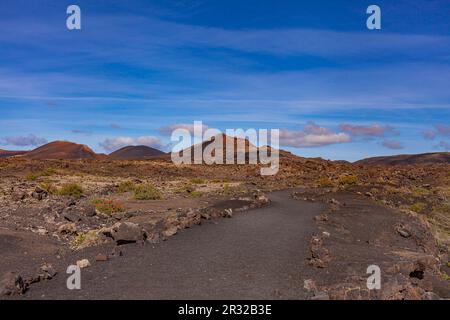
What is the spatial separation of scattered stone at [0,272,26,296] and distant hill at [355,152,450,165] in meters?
143

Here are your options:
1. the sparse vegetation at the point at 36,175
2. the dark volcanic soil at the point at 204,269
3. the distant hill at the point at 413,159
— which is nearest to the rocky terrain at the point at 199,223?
the dark volcanic soil at the point at 204,269

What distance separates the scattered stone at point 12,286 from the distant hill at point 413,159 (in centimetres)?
14337

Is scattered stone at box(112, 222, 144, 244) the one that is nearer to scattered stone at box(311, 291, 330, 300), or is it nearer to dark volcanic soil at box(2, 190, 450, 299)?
dark volcanic soil at box(2, 190, 450, 299)

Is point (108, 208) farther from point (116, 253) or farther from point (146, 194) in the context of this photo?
point (116, 253)

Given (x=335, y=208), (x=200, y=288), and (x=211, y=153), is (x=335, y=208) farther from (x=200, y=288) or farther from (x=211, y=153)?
(x=211, y=153)

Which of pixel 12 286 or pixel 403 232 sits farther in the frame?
pixel 403 232

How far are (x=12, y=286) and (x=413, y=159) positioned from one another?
6630 inches

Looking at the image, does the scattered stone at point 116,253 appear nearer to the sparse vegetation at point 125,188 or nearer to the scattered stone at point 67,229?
the scattered stone at point 67,229

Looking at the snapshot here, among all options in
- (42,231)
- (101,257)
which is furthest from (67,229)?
(101,257)

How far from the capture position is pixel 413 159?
16000 cm

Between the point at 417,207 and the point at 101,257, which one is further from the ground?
the point at 417,207

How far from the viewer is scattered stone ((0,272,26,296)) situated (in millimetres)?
8490

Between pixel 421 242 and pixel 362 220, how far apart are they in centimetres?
315
